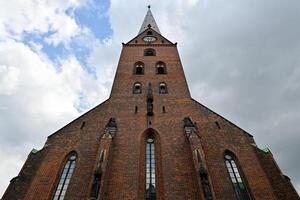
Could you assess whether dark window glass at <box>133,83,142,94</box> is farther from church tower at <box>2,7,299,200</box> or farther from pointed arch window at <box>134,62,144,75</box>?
pointed arch window at <box>134,62,144,75</box>

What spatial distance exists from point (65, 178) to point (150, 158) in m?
5.43

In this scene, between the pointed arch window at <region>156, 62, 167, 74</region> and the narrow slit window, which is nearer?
the narrow slit window

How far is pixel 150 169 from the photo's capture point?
1623cm

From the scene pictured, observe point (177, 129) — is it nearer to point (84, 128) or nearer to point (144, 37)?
point (84, 128)

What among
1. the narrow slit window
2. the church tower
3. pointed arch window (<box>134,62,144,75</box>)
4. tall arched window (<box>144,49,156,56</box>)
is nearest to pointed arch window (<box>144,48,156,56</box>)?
tall arched window (<box>144,49,156,56</box>)

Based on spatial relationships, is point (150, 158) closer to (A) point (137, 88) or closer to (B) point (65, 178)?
(B) point (65, 178)

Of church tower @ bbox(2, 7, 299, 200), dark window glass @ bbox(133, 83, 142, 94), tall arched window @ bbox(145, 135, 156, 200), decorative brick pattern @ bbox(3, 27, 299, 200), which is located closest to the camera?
church tower @ bbox(2, 7, 299, 200)

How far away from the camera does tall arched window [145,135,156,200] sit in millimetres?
14839

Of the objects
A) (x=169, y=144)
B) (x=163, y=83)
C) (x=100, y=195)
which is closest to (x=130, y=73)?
(x=163, y=83)

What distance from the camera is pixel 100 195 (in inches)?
511

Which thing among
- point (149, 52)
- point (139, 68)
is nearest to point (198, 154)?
point (139, 68)

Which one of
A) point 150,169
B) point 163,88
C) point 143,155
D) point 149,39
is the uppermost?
point 149,39

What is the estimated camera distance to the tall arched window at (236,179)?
15.1 meters

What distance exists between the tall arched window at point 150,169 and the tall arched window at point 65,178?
482cm
